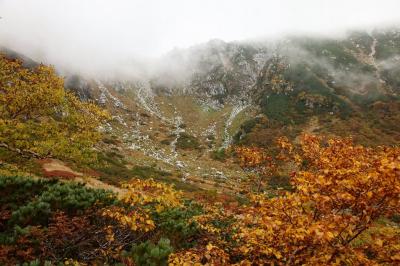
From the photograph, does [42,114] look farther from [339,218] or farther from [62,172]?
[62,172]

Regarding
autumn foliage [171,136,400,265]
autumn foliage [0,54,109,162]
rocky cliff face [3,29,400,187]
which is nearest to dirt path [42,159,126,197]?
autumn foliage [0,54,109,162]

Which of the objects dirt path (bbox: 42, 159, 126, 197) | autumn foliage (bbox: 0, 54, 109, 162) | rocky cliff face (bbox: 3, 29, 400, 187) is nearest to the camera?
autumn foliage (bbox: 0, 54, 109, 162)

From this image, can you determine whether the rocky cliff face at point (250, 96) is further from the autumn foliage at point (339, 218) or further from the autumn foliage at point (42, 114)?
the autumn foliage at point (339, 218)

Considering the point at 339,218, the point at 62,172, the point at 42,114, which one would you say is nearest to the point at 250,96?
the point at 62,172

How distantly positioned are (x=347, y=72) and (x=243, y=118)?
49884mm

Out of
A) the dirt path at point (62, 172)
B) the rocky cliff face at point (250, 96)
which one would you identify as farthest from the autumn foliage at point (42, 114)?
the rocky cliff face at point (250, 96)

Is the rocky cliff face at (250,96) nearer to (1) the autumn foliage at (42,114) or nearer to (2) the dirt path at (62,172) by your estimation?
(2) the dirt path at (62,172)

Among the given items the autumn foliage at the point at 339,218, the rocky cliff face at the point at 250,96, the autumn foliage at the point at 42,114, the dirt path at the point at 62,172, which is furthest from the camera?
the rocky cliff face at the point at 250,96

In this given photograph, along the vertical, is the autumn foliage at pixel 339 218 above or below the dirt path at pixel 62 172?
above

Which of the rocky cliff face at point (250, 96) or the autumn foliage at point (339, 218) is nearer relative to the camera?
the autumn foliage at point (339, 218)

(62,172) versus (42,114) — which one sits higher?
(42,114)

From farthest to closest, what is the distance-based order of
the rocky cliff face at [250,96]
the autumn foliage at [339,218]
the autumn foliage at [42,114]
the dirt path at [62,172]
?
the rocky cliff face at [250,96] < the dirt path at [62,172] < the autumn foliage at [42,114] < the autumn foliage at [339,218]

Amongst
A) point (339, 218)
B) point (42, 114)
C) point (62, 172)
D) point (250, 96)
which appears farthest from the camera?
point (250, 96)

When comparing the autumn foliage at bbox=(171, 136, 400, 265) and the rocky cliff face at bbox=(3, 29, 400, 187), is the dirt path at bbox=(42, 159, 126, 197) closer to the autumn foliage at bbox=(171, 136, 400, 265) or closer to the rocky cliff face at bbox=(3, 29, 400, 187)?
the autumn foliage at bbox=(171, 136, 400, 265)
